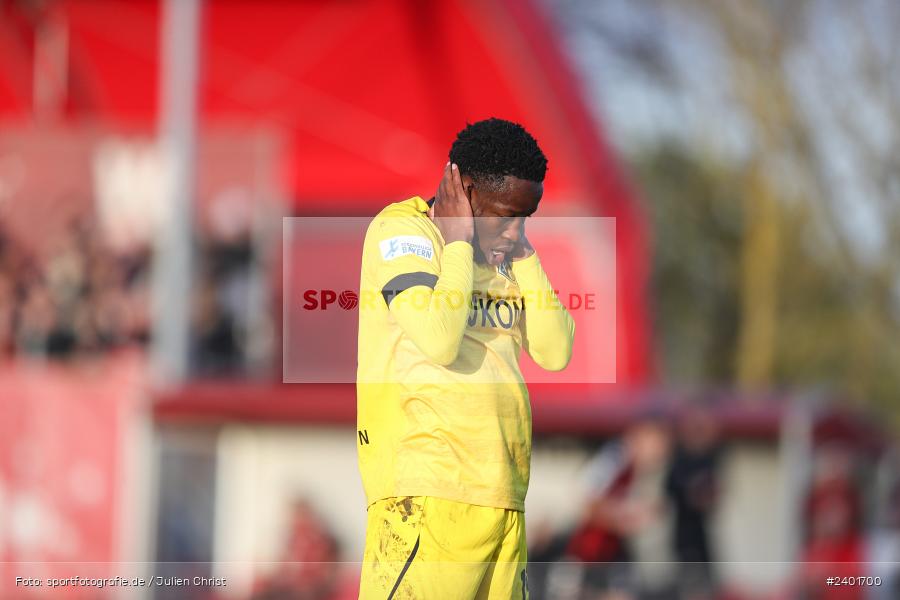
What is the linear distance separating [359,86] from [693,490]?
553 centimetres

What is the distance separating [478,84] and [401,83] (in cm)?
95

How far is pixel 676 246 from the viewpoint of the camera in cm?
2384

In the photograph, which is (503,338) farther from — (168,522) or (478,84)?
(478,84)

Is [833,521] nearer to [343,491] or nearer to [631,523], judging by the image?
[631,523]

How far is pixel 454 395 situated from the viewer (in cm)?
292

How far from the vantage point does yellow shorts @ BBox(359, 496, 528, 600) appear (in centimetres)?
290

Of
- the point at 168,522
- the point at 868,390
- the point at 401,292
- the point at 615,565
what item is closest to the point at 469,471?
the point at 401,292

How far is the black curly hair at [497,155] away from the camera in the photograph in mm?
2930

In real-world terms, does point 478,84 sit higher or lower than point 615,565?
higher

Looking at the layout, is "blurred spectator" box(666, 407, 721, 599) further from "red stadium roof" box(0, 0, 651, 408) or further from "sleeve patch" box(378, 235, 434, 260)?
"sleeve patch" box(378, 235, 434, 260)

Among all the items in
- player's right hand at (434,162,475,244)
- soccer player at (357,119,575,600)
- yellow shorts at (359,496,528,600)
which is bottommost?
yellow shorts at (359,496,528,600)

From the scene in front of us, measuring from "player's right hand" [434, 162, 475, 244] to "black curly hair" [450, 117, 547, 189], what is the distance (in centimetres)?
3

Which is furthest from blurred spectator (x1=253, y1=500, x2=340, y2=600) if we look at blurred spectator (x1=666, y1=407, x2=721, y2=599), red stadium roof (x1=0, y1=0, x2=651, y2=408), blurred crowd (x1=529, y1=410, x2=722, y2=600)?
red stadium roof (x1=0, y1=0, x2=651, y2=408)

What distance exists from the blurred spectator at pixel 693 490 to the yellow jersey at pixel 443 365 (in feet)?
14.0
